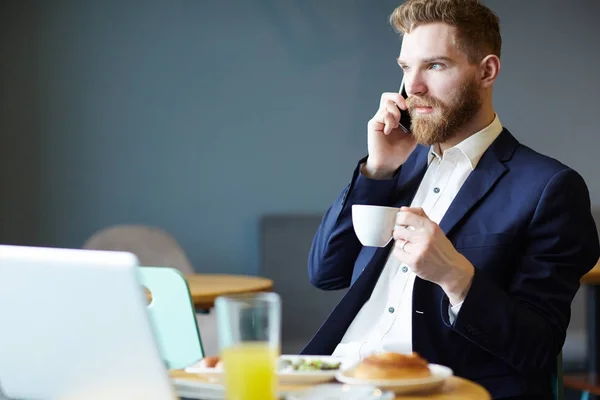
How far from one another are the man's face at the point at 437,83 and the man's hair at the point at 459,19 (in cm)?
2

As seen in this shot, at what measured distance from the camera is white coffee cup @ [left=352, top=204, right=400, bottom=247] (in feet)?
4.73

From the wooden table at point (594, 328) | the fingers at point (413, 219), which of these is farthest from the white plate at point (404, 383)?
the wooden table at point (594, 328)

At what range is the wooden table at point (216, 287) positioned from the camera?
9.37 ft

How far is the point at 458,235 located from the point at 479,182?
12 cm

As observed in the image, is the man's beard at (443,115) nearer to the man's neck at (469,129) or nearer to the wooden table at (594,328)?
the man's neck at (469,129)

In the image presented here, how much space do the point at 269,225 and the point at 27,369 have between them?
314 centimetres

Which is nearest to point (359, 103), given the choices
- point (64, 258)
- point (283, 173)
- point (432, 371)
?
point (283, 173)

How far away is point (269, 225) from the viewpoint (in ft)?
13.7

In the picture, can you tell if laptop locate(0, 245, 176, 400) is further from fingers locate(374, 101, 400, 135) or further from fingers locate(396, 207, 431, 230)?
fingers locate(374, 101, 400, 135)

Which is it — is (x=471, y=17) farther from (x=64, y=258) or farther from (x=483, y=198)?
(x=64, y=258)

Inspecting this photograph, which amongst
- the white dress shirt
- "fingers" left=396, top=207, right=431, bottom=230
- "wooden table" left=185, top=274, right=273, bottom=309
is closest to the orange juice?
"fingers" left=396, top=207, right=431, bottom=230

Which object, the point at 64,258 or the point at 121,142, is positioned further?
the point at 121,142

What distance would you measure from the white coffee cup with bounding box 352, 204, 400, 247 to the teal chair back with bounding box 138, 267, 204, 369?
1.14 ft

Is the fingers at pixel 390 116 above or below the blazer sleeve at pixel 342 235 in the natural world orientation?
above
